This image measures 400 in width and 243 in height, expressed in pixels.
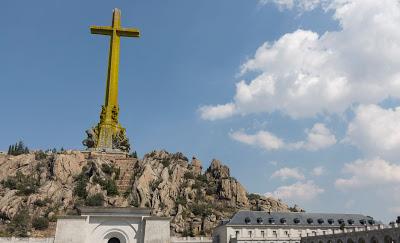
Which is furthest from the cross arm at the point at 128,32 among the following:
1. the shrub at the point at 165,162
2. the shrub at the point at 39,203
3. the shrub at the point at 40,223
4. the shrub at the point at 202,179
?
the shrub at the point at 40,223

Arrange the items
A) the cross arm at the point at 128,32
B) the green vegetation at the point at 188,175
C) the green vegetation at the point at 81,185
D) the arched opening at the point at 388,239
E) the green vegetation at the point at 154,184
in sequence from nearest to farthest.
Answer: the arched opening at the point at 388,239 → the green vegetation at the point at 81,185 → the green vegetation at the point at 154,184 → the green vegetation at the point at 188,175 → the cross arm at the point at 128,32

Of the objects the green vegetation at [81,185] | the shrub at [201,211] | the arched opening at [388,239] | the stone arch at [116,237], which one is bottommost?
the stone arch at [116,237]

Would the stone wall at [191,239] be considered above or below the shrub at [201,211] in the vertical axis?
below

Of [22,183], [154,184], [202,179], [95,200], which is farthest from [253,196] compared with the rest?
[22,183]

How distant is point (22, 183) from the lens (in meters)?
79.9

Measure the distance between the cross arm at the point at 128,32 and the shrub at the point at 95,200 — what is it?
40.4 m

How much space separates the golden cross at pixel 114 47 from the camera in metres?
94.2

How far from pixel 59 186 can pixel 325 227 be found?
52789mm

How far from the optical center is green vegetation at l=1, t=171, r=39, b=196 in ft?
255

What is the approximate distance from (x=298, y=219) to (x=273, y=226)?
6261mm

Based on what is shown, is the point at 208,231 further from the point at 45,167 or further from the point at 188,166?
the point at 45,167

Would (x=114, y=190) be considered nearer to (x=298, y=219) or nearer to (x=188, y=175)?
(x=188, y=175)

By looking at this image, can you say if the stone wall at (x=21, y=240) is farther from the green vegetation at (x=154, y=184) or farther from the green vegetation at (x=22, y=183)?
the green vegetation at (x=154, y=184)

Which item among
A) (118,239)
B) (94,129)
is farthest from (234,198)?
(118,239)
